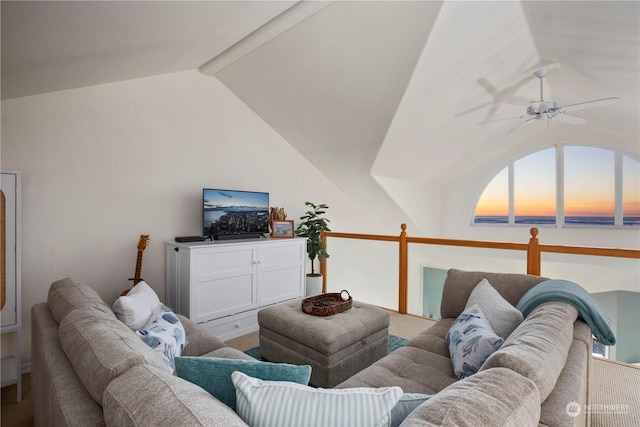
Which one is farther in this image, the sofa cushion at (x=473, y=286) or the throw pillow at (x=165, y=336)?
the sofa cushion at (x=473, y=286)

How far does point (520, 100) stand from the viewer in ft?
13.8

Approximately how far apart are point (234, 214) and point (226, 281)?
79 centimetres

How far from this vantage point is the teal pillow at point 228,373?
36.1 inches

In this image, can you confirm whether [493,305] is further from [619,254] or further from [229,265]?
[229,265]

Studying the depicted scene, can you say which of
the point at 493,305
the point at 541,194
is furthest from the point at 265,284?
the point at 541,194

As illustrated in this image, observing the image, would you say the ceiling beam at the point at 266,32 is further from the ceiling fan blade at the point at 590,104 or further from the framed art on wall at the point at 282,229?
the ceiling fan blade at the point at 590,104

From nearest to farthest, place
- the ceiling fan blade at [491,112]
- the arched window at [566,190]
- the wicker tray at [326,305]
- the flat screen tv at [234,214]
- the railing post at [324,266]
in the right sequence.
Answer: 1. the wicker tray at [326,305]
2. the flat screen tv at [234,214]
3. the ceiling fan blade at [491,112]
4. the railing post at [324,266]
5. the arched window at [566,190]

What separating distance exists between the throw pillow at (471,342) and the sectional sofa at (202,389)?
0.10m

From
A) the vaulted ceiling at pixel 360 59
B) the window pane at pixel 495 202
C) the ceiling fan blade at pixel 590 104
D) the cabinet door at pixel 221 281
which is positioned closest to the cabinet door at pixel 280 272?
the cabinet door at pixel 221 281

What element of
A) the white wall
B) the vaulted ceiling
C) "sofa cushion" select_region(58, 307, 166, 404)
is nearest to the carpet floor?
the white wall

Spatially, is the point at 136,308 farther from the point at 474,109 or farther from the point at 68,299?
the point at 474,109

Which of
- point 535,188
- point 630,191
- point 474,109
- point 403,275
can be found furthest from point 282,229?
point 630,191

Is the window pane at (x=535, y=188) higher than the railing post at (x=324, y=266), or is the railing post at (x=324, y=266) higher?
the window pane at (x=535, y=188)

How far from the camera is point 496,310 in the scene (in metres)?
1.77
